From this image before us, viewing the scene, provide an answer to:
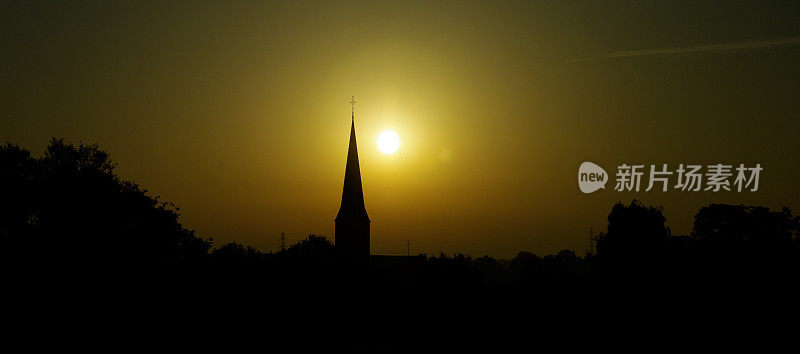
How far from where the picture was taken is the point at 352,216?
115938mm

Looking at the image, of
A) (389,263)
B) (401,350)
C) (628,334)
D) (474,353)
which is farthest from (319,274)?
(389,263)

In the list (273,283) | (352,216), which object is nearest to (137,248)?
(273,283)

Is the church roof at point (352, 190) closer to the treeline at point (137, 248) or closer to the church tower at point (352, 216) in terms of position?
the church tower at point (352, 216)

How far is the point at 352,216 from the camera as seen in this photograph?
115938 mm

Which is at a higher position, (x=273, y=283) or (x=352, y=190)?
→ (x=352, y=190)

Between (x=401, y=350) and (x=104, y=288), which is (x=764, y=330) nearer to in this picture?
(x=401, y=350)

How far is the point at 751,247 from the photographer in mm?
55000

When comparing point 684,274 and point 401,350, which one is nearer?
point 684,274

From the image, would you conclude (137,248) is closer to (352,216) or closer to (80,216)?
(80,216)

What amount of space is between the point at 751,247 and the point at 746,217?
3760cm

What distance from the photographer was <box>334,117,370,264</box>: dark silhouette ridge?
115050 millimetres

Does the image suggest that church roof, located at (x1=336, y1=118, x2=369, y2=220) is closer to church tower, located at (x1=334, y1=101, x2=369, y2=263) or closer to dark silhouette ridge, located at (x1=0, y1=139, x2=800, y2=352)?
church tower, located at (x1=334, y1=101, x2=369, y2=263)

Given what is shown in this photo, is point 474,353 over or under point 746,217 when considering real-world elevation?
under

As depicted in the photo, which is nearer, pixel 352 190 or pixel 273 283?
pixel 273 283
